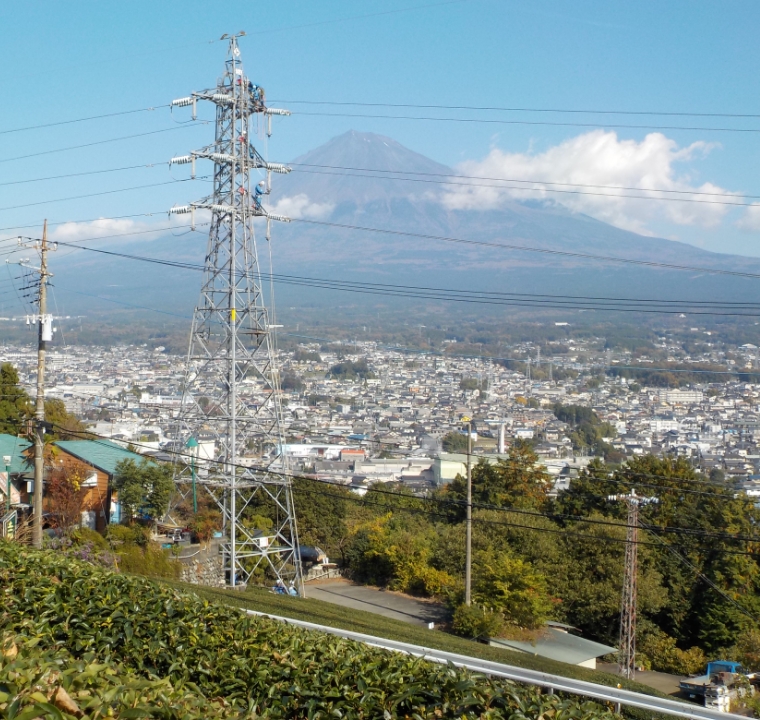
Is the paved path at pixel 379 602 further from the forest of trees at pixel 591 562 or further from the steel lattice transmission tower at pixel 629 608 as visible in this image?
the steel lattice transmission tower at pixel 629 608

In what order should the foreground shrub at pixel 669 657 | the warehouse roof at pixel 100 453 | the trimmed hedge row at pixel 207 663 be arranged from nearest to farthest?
1. the trimmed hedge row at pixel 207 663
2. the foreground shrub at pixel 669 657
3. the warehouse roof at pixel 100 453

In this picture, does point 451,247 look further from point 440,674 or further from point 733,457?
point 440,674

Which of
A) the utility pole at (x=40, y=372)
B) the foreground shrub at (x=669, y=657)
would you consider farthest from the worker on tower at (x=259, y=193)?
the foreground shrub at (x=669, y=657)

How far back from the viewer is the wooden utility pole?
1174 centimetres

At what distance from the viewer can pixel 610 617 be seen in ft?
65.5

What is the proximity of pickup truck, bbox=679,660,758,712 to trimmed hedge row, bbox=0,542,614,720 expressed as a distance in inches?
364

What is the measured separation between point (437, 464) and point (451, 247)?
100618 mm

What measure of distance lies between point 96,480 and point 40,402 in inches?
309

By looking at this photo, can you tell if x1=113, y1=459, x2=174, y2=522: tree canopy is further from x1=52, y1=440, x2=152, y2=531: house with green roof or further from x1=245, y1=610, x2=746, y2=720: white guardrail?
x1=245, y1=610, x2=746, y2=720: white guardrail

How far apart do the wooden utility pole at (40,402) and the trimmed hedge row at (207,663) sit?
6009 millimetres

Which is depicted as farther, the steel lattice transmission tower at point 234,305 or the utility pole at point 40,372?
the steel lattice transmission tower at point 234,305

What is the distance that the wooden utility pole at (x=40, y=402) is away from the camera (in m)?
11.7

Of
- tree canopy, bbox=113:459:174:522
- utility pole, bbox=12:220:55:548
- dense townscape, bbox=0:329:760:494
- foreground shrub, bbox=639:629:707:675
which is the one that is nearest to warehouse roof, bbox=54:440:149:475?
tree canopy, bbox=113:459:174:522

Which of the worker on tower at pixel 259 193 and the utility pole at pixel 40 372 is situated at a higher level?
the worker on tower at pixel 259 193
